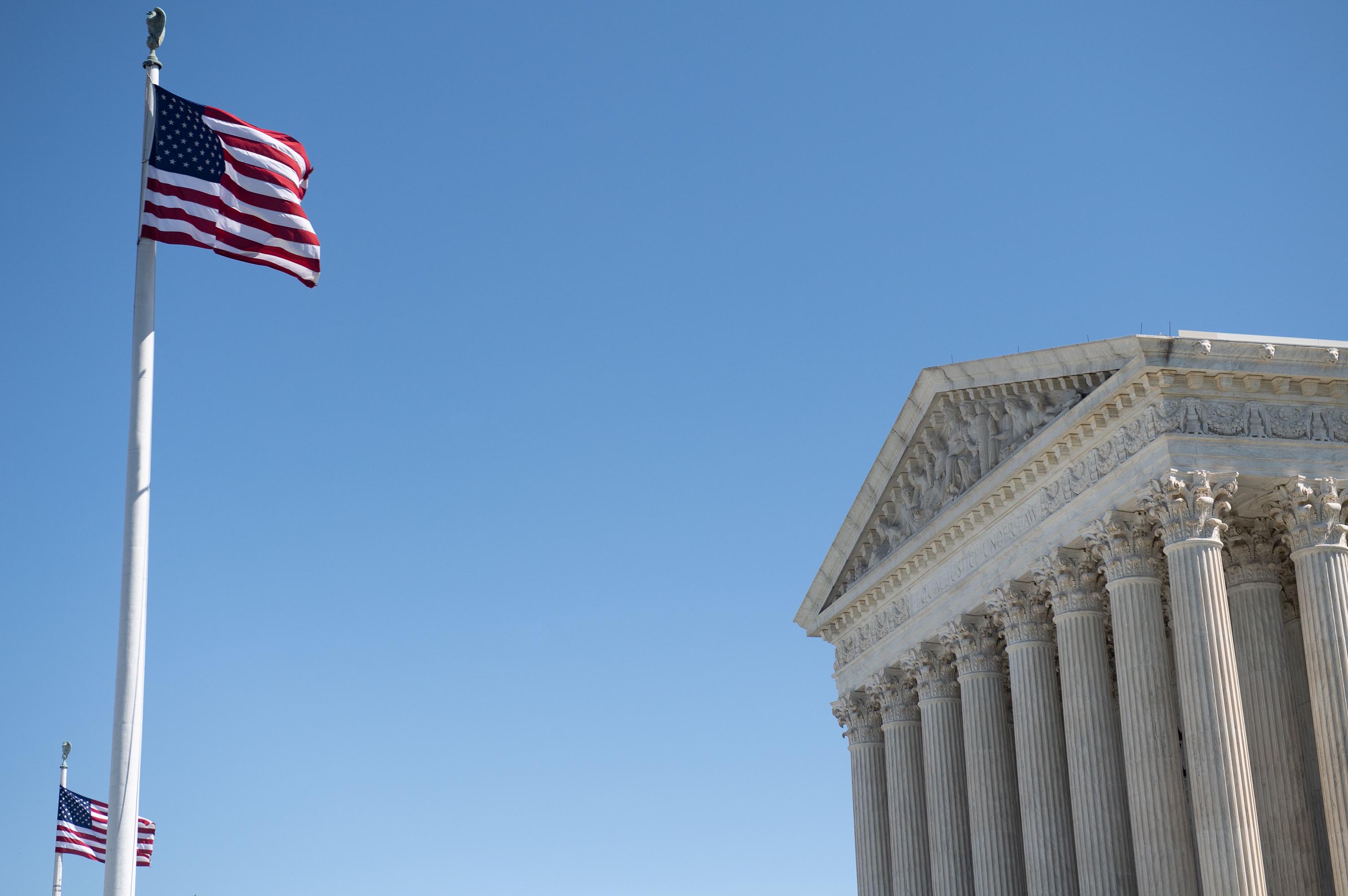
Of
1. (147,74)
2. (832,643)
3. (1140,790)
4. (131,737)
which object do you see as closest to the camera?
(131,737)

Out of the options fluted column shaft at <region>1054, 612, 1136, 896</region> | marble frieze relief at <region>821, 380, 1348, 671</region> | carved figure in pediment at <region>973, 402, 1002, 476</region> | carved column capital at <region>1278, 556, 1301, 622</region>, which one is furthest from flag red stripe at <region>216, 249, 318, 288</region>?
carved column capital at <region>1278, 556, 1301, 622</region>

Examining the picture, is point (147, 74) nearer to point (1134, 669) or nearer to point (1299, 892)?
point (1134, 669)

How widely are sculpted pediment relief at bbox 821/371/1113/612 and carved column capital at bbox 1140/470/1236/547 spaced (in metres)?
3.59

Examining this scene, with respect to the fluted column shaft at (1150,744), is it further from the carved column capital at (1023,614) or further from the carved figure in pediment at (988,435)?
the carved figure in pediment at (988,435)

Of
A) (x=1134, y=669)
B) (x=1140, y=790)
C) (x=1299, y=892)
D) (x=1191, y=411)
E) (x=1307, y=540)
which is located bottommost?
(x=1299, y=892)

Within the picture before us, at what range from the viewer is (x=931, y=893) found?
4762 centimetres

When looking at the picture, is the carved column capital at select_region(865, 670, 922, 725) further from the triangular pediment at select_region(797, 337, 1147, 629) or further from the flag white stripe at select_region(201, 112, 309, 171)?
the flag white stripe at select_region(201, 112, 309, 171)

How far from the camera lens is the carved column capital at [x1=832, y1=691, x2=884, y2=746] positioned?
5141 cm

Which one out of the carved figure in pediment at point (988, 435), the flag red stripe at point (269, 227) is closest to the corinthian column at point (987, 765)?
the carved figure in pediment at point (988, 435)

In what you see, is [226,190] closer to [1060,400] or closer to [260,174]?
[260,174]

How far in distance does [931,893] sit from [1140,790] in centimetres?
1386

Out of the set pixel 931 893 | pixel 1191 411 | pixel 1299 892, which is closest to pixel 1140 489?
pixel 1191 411

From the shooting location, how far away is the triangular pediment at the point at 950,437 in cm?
3875

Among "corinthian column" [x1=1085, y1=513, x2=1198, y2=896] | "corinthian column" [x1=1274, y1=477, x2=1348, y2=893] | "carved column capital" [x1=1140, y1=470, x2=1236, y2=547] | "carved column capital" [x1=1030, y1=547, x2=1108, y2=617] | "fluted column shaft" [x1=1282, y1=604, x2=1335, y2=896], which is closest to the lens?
"corinthian column" [x1=1274, y1=477, x2=1348, y2=893]
